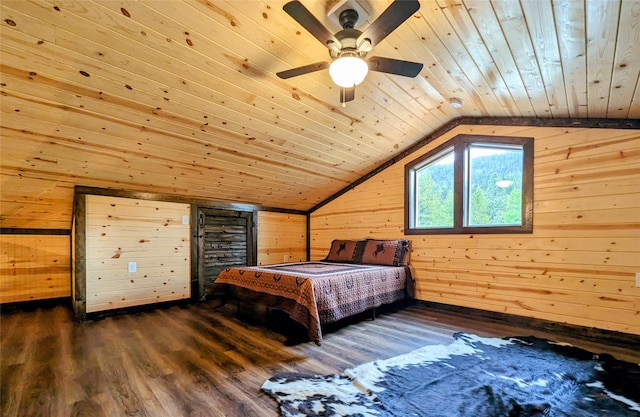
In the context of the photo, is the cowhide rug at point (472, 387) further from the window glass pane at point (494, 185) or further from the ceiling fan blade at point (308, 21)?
the ceiling fan blade at point (308, 21)

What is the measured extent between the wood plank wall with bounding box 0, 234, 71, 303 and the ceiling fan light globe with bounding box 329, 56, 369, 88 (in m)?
4.81

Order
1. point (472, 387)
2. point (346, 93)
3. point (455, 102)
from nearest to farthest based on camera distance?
point (472, 387) → point (346, 93) → point (455, 102)

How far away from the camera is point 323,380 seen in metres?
1.97

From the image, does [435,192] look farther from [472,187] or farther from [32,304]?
[32,304]

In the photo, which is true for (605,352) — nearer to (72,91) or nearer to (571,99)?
(571,99)

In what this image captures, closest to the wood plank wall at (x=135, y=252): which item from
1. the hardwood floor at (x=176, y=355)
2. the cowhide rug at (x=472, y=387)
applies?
the hardwood floor at (x=176, y=355)

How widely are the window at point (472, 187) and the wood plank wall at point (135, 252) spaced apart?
10.9ft

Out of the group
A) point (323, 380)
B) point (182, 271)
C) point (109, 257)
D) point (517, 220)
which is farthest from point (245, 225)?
point (517, 220)

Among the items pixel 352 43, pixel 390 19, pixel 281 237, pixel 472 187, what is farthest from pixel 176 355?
pixel 472 187

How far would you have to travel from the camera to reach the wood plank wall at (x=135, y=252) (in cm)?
354

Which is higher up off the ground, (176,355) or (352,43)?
(352,43)

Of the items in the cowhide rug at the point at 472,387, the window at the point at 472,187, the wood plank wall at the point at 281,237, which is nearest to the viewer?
the cowhide rug at the point at 472,387

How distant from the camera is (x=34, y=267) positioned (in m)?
4.18

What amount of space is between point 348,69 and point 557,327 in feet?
10.9
